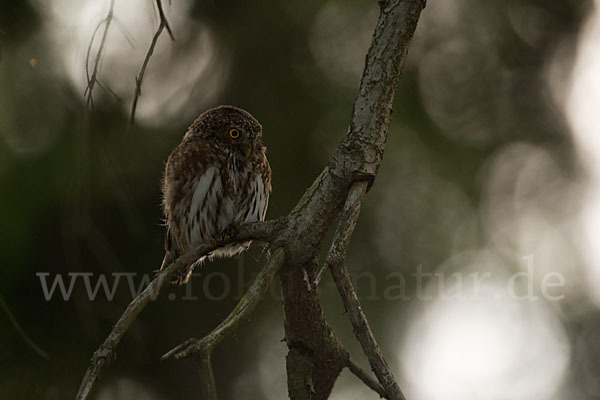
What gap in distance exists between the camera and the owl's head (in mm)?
5023

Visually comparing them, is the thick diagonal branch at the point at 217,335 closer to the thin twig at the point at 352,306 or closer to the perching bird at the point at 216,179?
the thin twig at the point at 352,306

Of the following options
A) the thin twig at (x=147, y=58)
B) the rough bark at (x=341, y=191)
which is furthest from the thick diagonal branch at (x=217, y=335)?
the thin twig at (x=147, y=58)

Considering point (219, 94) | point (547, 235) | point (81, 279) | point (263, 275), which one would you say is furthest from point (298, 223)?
point (547, 235)

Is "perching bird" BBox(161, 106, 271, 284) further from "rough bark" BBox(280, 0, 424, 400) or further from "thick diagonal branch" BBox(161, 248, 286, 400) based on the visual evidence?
"thick diagonal branch" BBox(161, 248, 286, 400)

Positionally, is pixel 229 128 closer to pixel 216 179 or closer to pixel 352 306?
pixel 216 179

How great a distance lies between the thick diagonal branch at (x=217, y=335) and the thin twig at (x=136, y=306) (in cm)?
22

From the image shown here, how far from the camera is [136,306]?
253cm

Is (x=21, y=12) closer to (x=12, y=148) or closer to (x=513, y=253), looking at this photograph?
(x=12, y=148)

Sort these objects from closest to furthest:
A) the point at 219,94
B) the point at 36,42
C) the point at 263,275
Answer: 1. the point at 263,275
2. the point at 36,42
3. the point at 219,94

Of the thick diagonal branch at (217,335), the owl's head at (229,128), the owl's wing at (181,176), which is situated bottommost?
the thick diagonal branch at (217,335)

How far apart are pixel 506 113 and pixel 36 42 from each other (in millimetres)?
4770

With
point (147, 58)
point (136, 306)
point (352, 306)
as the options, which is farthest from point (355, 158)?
point (136, 306)

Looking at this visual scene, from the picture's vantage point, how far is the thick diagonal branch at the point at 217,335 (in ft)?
6.77

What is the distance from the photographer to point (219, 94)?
710cm
